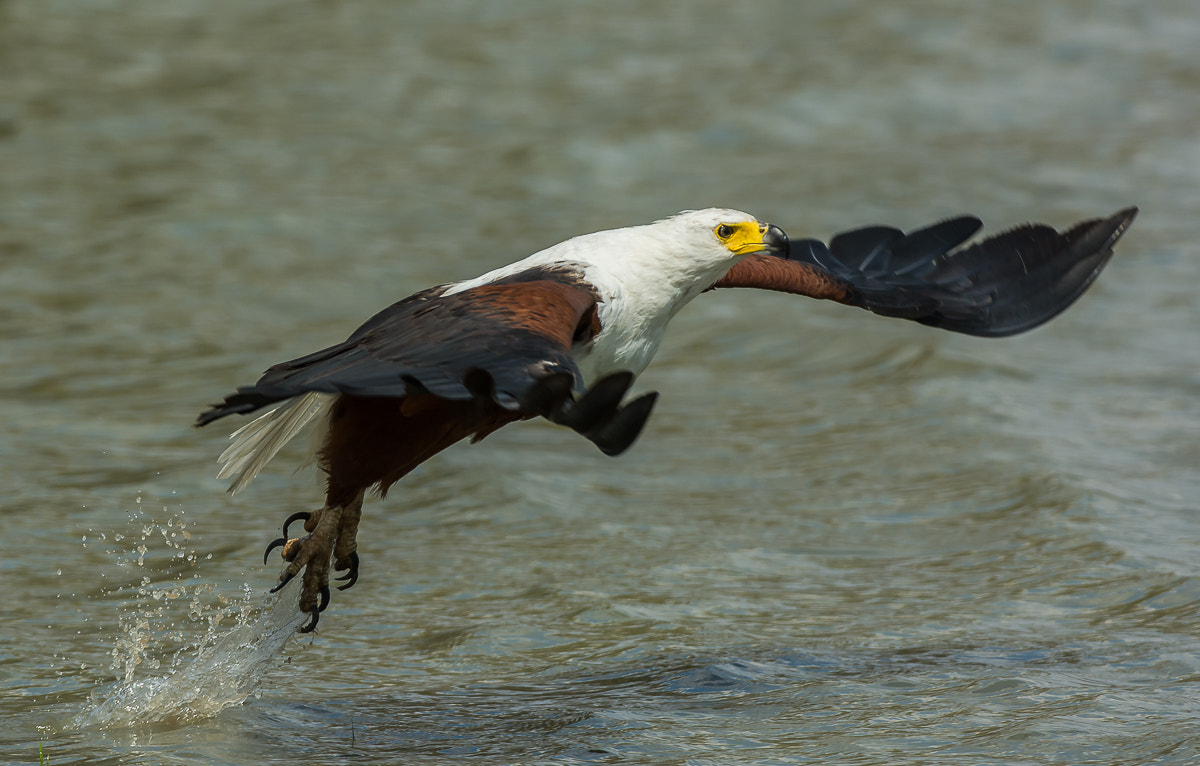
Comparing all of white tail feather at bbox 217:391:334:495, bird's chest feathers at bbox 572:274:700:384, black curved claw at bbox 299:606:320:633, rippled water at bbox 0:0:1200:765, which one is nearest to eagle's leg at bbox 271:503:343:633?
black curved claw at bbox 299:606:320:633

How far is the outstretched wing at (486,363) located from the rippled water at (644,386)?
1482 mm

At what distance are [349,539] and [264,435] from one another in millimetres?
490

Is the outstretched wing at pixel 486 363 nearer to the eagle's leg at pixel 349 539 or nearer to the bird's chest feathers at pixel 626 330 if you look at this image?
the bird's chest feathers at pixel 626 330

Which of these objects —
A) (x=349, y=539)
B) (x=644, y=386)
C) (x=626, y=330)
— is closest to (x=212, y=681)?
(x=349, y=539)

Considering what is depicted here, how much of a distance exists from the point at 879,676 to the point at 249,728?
2.38 metres

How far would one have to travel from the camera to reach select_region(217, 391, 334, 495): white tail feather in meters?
6.24

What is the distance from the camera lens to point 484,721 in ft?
20.7

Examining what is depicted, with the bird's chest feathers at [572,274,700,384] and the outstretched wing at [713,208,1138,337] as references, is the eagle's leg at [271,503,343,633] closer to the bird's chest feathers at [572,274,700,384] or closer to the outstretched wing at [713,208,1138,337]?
the bird's chest feathers at [572,274,700,384]

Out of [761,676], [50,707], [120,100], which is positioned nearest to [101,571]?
[50,707]

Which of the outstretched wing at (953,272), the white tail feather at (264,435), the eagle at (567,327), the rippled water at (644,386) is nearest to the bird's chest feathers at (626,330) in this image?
the eagle at (567,327)

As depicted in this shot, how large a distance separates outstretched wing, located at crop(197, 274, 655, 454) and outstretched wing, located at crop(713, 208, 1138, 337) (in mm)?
1425

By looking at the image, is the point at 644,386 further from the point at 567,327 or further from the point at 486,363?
the point at 486,363

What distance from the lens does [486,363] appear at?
4848 mm

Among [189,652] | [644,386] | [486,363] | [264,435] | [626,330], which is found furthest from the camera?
[644,386]
